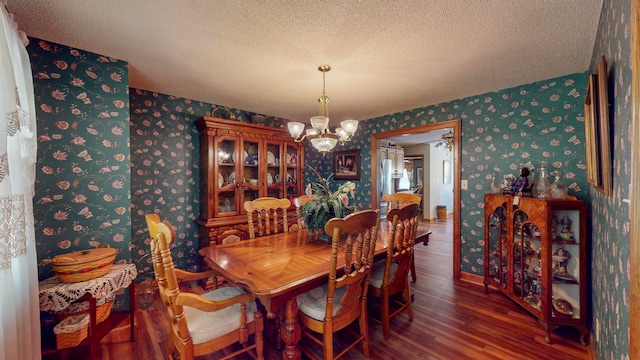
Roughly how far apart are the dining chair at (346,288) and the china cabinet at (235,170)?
5.96ft

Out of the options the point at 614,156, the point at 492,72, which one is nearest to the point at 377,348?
the point at 614,156

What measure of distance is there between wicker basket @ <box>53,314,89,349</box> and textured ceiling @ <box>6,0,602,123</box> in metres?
2.05

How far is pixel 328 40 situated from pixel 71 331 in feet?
8.90

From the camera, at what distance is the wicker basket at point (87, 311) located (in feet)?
5.32

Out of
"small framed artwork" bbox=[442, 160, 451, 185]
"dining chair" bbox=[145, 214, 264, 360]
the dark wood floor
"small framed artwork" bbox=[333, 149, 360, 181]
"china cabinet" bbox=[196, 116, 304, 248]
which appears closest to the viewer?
"dining chair" bbox=[145, 214, 264, 360]

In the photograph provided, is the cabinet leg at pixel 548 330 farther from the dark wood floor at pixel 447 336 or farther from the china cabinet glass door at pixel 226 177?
the china cabinet glass door at pixel 226 177

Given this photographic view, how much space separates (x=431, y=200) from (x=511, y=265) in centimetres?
470

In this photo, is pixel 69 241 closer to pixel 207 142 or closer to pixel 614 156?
pixel 207 142

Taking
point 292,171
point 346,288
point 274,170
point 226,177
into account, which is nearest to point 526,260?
point 346,288

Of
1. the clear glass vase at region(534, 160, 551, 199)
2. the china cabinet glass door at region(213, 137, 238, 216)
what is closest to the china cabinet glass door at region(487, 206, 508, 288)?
the clear glass vase at region(534, 160, 551, 199)

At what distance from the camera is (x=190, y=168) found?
3166 mm

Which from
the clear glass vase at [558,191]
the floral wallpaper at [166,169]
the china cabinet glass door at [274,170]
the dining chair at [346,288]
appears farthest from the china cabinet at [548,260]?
the floral wallpaper at [166,169]

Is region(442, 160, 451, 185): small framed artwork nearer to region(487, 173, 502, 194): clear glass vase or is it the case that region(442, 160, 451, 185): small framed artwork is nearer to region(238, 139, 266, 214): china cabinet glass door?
region(487, 173, 502, 194): clear glass vase

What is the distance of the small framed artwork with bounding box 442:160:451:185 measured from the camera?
753cm
